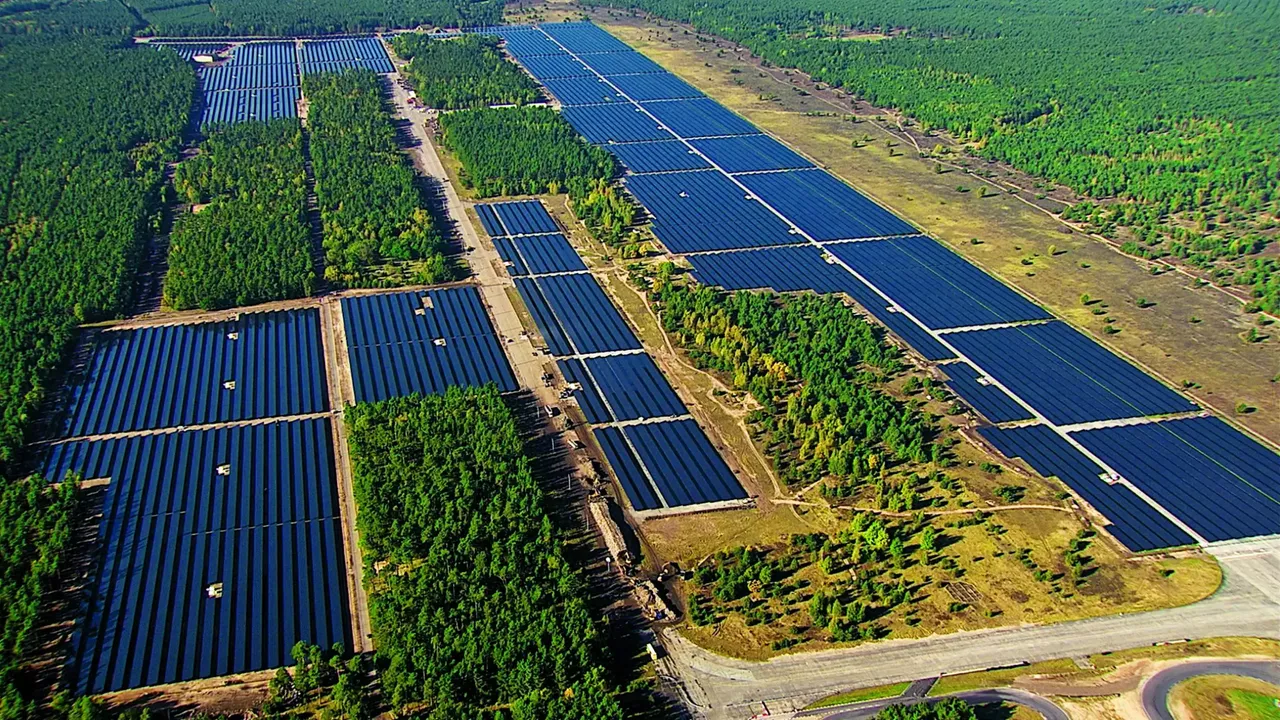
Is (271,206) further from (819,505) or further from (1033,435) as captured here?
(1033,435)

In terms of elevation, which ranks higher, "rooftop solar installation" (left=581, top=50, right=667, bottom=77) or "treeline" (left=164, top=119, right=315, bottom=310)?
"rooftop solar installation" (left=581, top=50, right=667, bottom=77)

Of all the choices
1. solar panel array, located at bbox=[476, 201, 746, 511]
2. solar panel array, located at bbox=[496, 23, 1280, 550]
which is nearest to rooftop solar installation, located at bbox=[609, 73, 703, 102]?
solar panel array, located at bbox=[496, 23, 1280, 550]

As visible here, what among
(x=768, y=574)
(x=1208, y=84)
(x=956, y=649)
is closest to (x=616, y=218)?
(x=768, y=574)

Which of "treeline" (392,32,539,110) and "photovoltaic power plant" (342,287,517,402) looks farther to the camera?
"treeline" (392,32,539,110)

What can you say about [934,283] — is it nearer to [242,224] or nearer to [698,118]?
[698,118]

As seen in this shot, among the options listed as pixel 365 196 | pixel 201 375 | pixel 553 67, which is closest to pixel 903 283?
pixel 365 196

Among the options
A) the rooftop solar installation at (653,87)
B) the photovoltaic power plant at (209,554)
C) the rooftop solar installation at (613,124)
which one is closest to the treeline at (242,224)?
the photovoltaic power plant at (209,554)

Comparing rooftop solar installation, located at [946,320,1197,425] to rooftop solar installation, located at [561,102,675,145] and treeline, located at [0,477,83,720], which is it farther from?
treeline, located at [0,477,83,720]

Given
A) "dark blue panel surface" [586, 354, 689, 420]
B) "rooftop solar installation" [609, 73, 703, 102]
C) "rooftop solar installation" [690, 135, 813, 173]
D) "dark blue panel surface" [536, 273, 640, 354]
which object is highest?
"rooftop solar installation" [609, 73, 703, 102]
